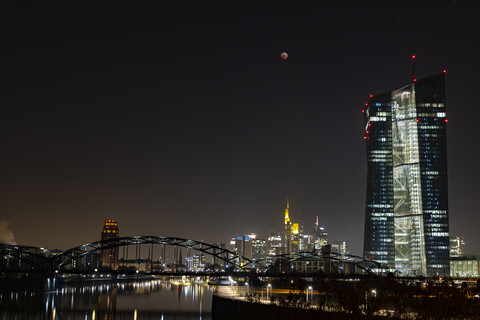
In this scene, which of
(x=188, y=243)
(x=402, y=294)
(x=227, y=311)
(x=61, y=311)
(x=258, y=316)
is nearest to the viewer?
(x=402, y=294)

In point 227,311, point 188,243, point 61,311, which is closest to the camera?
point 227,311

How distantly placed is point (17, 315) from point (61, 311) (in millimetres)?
11251

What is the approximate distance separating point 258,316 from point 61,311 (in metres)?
53.1

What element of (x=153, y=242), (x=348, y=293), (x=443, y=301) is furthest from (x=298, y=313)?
(x=153, y=242)

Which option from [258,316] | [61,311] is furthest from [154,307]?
[258,316]

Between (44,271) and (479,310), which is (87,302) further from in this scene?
(479,310)

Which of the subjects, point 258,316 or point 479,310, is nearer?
point 479,310

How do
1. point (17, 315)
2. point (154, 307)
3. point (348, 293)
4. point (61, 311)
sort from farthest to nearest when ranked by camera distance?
point (154, 307) → point (61, 311) → point (17, 315) → point (348, 293)

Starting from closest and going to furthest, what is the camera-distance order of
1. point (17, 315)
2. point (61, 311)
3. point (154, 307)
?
point (17, 315) → point (61, 311) → point (154, 307)

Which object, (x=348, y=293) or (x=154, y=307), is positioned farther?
(x=154, y=307)

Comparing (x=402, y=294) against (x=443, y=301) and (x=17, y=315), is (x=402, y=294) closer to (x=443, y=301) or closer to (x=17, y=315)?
(x=443, y=301)

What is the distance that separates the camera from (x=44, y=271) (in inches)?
5846

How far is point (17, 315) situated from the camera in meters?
94.9

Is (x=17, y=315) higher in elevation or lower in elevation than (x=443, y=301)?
lower
